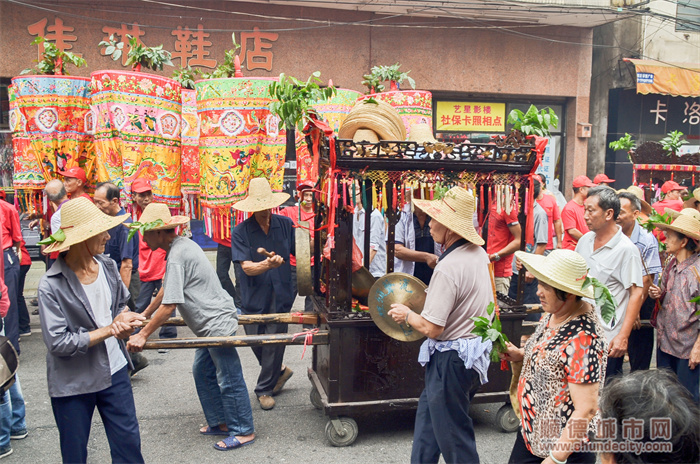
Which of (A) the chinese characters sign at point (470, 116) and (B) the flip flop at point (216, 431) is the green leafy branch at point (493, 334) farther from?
(A) the chinese characters sign at point (470, 116)

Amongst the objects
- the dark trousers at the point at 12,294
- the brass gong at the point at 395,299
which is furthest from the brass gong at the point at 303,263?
the dark trousers at the point at 12,294

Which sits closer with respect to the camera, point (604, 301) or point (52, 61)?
point (604, 301)

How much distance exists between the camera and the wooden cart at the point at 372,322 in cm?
424

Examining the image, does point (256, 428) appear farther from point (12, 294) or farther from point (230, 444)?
point (12, 294)

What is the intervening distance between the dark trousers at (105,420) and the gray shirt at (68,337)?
0.09m

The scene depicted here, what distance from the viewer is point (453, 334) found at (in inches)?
129

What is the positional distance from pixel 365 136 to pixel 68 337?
2576 mm

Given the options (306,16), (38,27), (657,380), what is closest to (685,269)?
(657,380)

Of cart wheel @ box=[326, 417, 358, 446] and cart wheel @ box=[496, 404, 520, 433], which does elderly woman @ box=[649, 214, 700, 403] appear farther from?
cart wheel @ box=[326, 417, 358, 446]

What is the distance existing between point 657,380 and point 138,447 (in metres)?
2.71

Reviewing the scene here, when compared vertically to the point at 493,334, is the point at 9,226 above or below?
above

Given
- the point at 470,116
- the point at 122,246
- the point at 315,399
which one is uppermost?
the point at 470,116

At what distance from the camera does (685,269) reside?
4082 millimetres

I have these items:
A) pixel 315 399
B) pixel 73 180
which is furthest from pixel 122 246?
pixel 315 399
